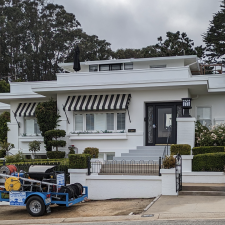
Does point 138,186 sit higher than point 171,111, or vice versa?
point 171,111

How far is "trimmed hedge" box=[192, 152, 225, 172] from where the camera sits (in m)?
15.4

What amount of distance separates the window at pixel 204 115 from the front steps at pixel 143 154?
3.26 m

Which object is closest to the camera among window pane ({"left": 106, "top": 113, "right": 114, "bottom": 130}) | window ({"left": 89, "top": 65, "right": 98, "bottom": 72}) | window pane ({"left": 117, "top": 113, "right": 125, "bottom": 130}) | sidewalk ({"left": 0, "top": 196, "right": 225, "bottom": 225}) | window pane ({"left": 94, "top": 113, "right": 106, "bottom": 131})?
sidewalk ({"left": 0, "top": 196, "right": 225, "bottom": 225})

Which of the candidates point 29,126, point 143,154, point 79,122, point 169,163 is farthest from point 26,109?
point 169,163

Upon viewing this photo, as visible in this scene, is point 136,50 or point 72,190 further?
point 136,50

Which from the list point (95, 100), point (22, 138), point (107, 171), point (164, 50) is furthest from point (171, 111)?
point (164, 50)

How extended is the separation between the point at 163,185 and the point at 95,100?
26.3 feet

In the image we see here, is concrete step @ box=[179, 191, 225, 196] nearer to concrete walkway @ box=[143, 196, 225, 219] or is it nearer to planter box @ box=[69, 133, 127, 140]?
concrete walkway @ box=[143, 196, 225, 219]

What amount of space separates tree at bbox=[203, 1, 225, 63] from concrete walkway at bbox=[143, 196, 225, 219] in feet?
108

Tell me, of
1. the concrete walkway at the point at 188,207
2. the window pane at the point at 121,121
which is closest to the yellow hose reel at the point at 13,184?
the concrete walkway at the point at 188,207

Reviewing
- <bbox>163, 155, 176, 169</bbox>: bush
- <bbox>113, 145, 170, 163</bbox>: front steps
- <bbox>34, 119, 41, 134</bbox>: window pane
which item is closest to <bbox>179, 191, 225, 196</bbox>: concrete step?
<bbox>163, 155, 176, 169</bbox>: bush

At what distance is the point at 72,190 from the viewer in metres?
12.5

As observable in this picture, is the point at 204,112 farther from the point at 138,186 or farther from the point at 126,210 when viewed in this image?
the point at 126,210

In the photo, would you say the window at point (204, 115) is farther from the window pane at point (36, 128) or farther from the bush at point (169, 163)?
the window pane at point (36, 128)
